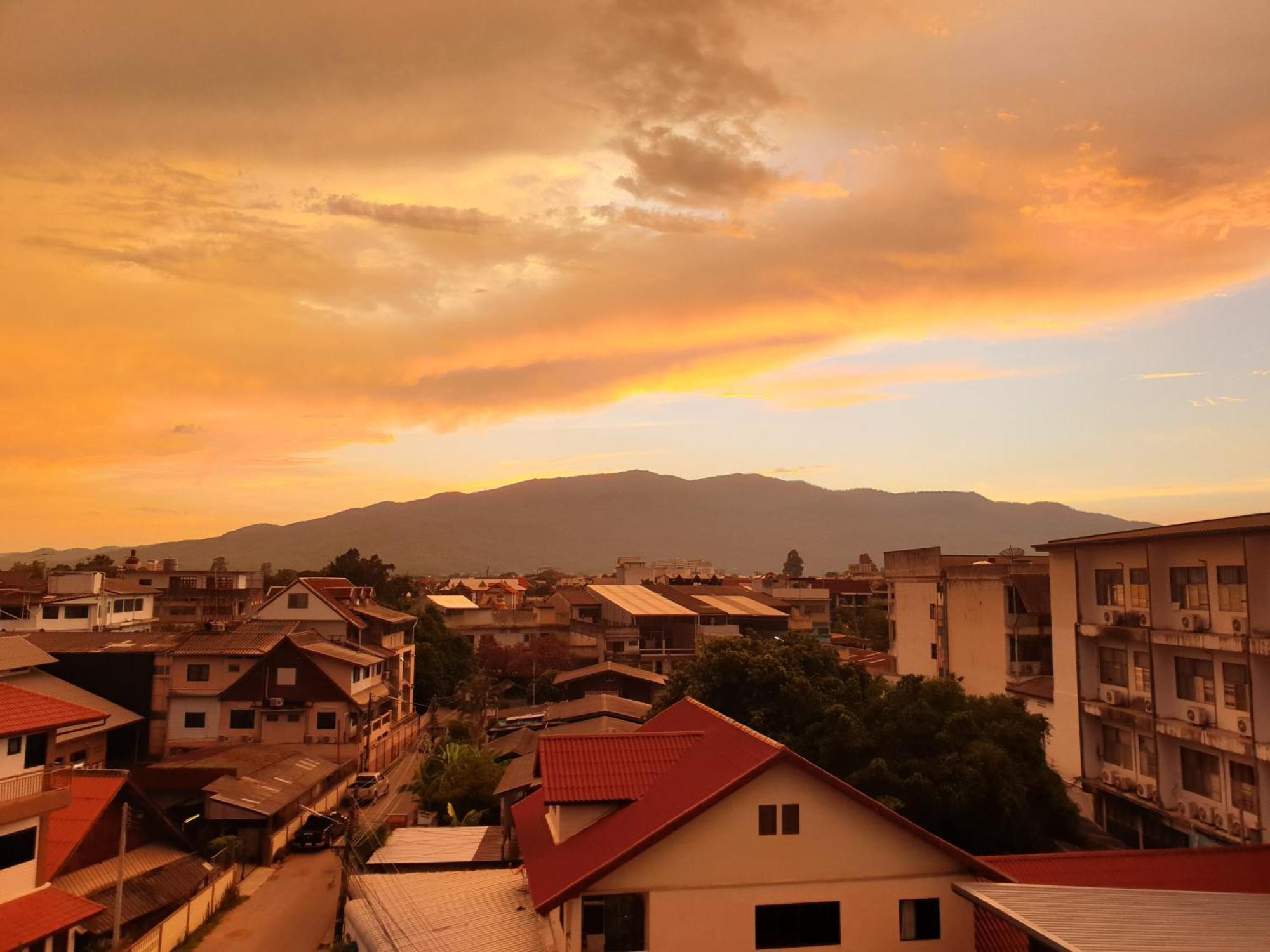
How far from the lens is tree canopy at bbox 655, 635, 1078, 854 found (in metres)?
25.3

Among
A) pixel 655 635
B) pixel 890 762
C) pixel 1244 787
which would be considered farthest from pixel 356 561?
pixel 1244 787

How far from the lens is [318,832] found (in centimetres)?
3350

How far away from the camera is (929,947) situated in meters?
16.9

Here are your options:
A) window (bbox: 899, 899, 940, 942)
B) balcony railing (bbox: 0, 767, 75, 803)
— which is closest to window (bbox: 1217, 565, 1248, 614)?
window (bbox: 899, 899, 940, 942)

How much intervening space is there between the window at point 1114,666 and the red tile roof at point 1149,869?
11560 millimetres

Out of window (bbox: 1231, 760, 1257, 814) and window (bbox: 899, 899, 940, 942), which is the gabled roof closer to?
window (bbox: 1231, 760, 1257, 814)

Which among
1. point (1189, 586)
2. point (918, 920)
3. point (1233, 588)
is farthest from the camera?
point (1189, 586)

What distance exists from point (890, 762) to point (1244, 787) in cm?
988

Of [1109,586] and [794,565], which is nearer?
[1109,586]

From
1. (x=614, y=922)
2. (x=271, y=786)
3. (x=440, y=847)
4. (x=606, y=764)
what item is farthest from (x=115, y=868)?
(x=614, y=922)

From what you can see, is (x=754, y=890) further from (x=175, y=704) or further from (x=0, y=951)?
(x=175, y=704)

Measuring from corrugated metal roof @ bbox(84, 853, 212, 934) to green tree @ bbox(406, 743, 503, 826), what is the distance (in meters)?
8.83

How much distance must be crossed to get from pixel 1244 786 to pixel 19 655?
159 ft

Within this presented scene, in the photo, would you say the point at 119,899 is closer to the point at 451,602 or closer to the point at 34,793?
the point at 34,793
